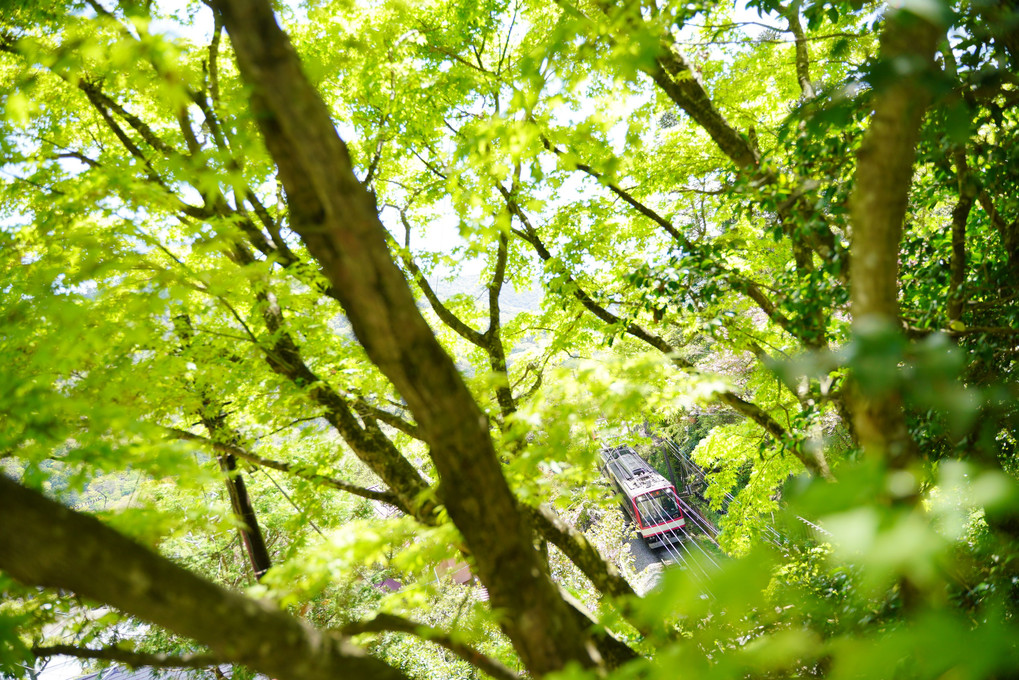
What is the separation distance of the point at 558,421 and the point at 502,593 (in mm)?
1145

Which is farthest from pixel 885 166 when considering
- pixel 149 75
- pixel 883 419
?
pixel 149 75

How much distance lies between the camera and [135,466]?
2004 mm

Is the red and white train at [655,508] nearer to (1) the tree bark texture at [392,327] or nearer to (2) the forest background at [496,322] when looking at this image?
(2) the forest background at [496,322]

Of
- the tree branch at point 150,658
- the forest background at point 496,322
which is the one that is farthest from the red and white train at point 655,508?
the tree branch at point 150,658

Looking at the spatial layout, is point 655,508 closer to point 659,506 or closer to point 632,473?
point 659,506

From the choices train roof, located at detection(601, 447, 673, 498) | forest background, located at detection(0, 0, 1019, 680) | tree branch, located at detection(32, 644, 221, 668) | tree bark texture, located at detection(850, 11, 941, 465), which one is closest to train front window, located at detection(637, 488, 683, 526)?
train roof, located at detection(601, 447, 673, 498)

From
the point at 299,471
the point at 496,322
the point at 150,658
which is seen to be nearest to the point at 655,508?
the point at 496,322

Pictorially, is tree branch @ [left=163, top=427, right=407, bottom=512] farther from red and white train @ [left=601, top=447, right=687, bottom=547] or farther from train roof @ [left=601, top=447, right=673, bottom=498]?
red and white train @ [left=601, top=447, right=687, bottom=547]

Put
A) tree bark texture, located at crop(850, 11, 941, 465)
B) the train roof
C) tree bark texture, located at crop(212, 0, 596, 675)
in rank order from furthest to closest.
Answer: the train roof, tree bark texture, located at crop(212, 0, 596, 675), tree bark texture, located at crop(850, 11, 941, 465)

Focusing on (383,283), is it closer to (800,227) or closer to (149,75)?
(149,75)

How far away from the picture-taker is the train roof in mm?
16938

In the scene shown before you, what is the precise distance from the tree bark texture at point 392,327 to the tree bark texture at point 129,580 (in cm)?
55

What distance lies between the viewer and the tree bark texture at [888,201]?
101 cm

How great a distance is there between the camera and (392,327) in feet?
4.61
